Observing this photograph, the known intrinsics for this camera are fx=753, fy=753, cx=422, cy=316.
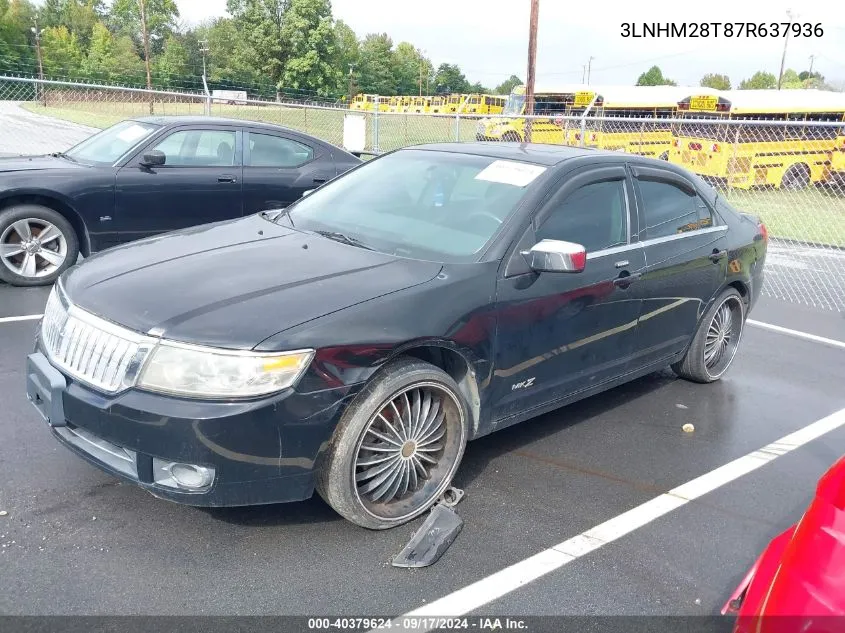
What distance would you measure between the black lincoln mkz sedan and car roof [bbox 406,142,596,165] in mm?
27

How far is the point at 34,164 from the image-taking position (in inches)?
277

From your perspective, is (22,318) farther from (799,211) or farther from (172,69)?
(172,69)

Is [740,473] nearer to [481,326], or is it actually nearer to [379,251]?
[481,326]

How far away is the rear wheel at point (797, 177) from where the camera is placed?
18375 millimetres

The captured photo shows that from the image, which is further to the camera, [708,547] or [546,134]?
[546,134]

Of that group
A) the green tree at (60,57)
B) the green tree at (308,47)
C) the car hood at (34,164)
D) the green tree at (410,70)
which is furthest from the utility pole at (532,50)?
the green tree at (410,70)

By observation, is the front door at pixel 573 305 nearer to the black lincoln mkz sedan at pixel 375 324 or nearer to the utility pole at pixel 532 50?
the black lincoln mkz sedan at pixel 375 324

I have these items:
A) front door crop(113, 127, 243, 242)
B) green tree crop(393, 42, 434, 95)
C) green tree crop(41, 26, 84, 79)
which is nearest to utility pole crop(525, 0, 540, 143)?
front door crop(113, 127, 243, 242)

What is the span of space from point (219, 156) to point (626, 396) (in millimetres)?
4864

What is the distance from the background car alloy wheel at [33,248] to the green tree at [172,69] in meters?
40.2

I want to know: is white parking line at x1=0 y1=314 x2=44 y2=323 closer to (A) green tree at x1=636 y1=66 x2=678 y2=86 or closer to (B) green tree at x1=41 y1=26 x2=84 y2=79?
(B) green tree at x1=41 y1=26 x2=84 y2=79

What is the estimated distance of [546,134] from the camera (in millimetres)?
21172

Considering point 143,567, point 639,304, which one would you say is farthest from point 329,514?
point 639,304

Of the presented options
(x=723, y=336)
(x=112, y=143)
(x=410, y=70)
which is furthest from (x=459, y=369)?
(x=410, y=70)
